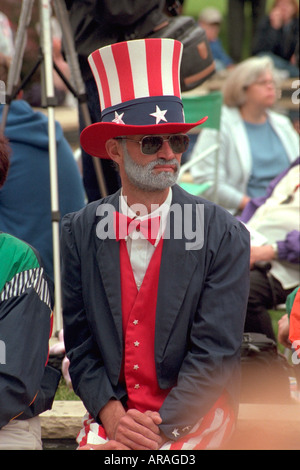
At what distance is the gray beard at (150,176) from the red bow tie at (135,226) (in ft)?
0.38

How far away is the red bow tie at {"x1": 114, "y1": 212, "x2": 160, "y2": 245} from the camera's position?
2.68 m

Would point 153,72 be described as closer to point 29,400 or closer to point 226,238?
point 226,238

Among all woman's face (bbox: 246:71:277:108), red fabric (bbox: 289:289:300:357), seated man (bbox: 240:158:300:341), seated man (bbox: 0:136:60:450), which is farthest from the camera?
woman's face (bbox: 246:71:277:108)

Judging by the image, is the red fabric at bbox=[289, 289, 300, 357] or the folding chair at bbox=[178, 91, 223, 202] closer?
the red fabric at bbox=[289, 289, 300, 357]

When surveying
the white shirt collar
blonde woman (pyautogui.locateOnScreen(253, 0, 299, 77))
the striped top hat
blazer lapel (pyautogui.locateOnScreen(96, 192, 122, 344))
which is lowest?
blazer lapel (pyautogui.locateOnScreen(96, 192, 122, 344))

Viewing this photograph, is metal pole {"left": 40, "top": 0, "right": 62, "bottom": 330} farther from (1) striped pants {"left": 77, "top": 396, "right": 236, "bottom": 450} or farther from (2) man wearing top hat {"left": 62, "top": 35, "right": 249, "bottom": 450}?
(1) striped pants {"left": 77, "top": 396, "right": 236, "bottom": 450}

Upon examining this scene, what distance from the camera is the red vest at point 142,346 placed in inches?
104

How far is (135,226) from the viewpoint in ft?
8.82

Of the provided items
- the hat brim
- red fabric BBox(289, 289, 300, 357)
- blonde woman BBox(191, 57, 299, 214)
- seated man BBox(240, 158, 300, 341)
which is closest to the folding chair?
blonde woman BBox(191, 57, 299, 214)

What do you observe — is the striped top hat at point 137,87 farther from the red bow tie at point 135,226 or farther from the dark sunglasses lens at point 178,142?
the red bow tie at point 135,226

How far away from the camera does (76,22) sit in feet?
13.6

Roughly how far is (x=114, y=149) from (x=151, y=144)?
20 centimetres

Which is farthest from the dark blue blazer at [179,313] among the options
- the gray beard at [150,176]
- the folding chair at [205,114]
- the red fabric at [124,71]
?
the folding chair at [205,114]

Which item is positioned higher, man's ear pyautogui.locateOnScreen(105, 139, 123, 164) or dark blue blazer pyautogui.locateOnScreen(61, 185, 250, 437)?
man's ear pyautogui.locateOnScreen(105, 139, 123, 164)
